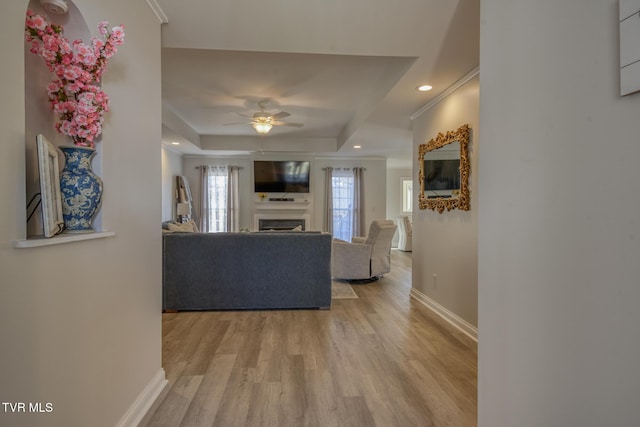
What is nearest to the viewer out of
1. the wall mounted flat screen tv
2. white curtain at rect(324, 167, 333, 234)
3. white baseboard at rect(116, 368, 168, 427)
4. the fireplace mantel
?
white baseboard at rect(116, 368, 168, 427)

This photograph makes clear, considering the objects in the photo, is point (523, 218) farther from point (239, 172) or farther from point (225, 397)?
point (239, 172)

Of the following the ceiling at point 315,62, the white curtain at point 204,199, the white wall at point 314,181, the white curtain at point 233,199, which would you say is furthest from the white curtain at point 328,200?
the white curtain at point 204,199

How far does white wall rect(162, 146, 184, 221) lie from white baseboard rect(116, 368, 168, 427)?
5269 mm

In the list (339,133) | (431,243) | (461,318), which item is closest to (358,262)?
(431,243)

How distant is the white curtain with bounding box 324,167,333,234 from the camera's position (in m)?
8.30

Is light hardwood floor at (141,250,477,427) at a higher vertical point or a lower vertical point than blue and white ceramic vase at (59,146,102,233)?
lower

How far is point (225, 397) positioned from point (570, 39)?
2393 millimetres

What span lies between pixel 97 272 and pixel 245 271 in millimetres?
2332

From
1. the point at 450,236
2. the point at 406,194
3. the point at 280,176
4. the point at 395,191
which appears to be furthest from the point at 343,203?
the point at 450,236

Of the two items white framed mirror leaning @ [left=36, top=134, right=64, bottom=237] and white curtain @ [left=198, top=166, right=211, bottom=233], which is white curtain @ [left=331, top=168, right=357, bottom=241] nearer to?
white curtain @ [left=198, top=166, right=211, bottom=233]

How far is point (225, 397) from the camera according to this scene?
6.69 ft

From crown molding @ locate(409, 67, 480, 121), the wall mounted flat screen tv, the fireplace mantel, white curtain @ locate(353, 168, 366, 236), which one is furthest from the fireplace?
crown molding @ locate(409, 67, 480, 121)

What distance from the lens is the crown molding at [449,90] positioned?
2947 mm

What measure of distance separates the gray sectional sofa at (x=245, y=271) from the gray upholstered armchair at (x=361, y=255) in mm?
1364
